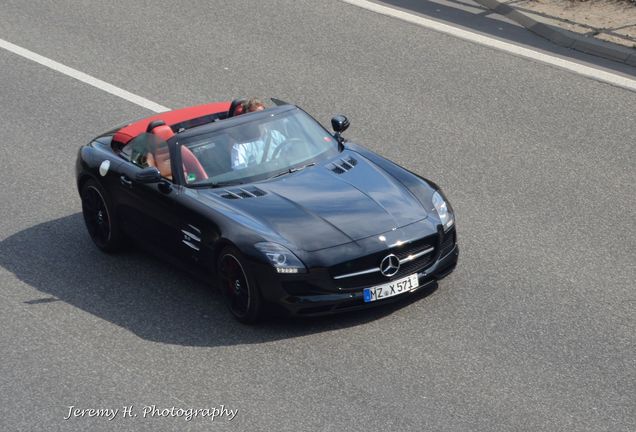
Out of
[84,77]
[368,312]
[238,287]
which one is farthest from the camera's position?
[84,77]

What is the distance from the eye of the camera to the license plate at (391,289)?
9086mm

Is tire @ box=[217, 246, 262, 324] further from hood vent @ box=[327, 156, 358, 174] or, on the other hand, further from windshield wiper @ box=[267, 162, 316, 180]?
hood vent @ box=[327, 156, 358, 174]

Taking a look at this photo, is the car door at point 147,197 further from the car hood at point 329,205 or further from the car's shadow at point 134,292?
the car hood at point 329,205

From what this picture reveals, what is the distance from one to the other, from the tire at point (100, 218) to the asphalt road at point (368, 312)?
0.45ft

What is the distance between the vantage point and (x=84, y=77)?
1550 centimetres

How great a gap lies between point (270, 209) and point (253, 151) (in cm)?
101

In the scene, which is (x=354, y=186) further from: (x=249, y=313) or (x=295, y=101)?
(x=295, y=101)

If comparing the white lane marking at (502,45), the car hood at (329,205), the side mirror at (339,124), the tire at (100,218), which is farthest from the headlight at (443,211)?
the white lane marking at (502,45)

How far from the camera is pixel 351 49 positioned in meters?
16.1

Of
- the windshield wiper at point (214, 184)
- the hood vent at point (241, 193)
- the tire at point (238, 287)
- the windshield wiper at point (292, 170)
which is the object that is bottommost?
the tire at point (238, 287)

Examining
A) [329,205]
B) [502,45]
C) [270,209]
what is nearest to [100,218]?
[270,209]

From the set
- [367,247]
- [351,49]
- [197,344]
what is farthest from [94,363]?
[351,49]

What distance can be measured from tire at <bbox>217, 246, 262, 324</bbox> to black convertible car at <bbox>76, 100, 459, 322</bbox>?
0.01m

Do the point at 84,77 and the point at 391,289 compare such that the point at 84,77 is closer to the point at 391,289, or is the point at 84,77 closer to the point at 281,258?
the point at 281,258
